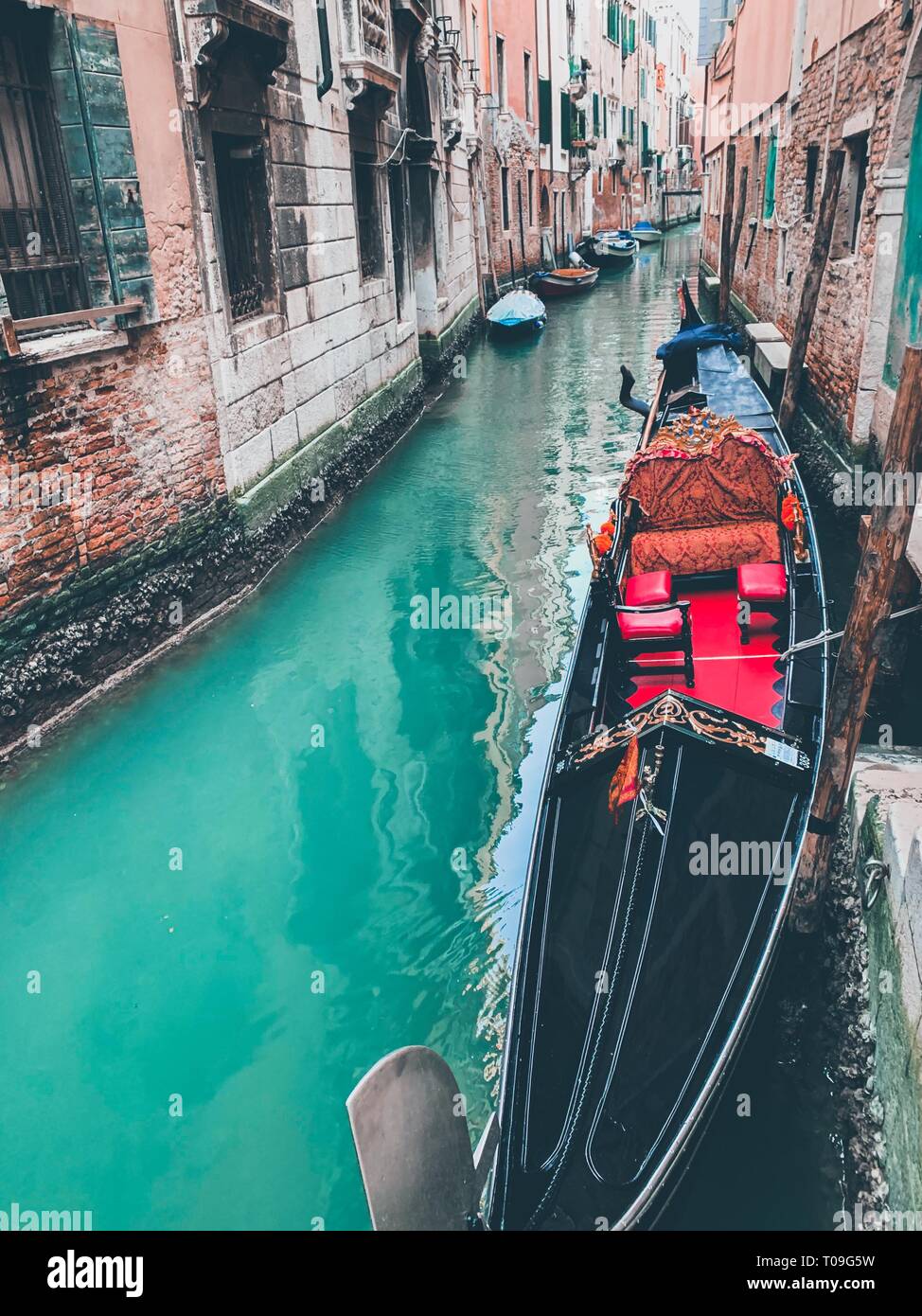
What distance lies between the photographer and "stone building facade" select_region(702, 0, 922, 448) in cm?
626

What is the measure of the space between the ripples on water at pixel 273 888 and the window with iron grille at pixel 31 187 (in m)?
2.05

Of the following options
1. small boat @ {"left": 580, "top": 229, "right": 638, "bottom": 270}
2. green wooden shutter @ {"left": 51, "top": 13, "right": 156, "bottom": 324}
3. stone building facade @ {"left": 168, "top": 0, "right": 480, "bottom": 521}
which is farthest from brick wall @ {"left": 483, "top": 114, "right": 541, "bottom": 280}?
green wooden shutter @ {"left": 51, "top": 13, "right": 156, "bottom": 324}

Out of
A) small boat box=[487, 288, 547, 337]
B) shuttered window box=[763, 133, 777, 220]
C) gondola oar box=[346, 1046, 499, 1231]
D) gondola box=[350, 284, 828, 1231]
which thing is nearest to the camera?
gondola oar box=[346, 1046, 499, 1231]

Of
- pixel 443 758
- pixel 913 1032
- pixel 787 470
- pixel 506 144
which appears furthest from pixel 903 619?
pixel 506 144

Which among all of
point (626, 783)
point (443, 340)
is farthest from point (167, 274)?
point (443, 340)

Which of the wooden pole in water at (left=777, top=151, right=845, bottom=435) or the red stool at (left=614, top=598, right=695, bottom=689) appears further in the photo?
the wooden pole in water at (left=777, top=151, right=845, bottom=435)

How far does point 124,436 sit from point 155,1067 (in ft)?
11.1

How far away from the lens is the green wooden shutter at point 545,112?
22969mm

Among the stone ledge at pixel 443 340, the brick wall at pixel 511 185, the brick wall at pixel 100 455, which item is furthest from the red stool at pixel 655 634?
the brick wall at pixel 511 185

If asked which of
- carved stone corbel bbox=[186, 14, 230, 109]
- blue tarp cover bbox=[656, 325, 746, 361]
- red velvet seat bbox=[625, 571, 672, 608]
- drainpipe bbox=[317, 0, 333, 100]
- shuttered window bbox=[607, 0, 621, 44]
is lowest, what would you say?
red velvet seat bbox=[625, 571, 672, 608]

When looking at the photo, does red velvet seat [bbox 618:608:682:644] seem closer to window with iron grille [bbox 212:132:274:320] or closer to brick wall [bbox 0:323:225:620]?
brick wall [bbox 0:323:225:620]

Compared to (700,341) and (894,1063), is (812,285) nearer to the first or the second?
(700,341)

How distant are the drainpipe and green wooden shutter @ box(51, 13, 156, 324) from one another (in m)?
3.13

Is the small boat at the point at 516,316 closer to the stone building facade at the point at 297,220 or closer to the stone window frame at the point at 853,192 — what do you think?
the stone building facade at the point at 297,220
